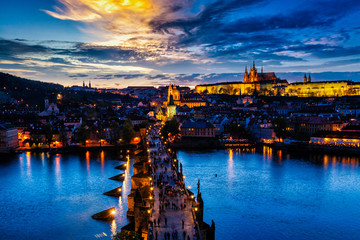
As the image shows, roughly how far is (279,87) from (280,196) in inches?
2725

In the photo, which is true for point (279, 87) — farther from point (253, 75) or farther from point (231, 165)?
point (231, 165)

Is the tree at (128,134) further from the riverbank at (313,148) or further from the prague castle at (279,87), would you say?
the prague castle at (279,87)

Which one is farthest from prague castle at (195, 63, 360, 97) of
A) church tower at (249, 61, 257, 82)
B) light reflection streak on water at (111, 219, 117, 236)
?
light reflection streak on water at (111, 219, 117, 236)

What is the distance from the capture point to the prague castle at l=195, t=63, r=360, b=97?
236 feet

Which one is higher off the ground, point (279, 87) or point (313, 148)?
point (279, 87)

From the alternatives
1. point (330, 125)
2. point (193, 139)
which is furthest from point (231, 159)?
point (330, 125)

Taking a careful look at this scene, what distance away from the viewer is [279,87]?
80.9 meters

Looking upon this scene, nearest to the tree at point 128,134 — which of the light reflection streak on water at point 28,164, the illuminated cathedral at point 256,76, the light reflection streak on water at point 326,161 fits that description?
the light reflection streak on water at point 28,164

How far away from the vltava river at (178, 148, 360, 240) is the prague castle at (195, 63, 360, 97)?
52819 mm

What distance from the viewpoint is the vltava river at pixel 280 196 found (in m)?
12.0

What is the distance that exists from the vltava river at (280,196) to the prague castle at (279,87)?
173 feet

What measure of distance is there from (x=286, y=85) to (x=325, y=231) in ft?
244

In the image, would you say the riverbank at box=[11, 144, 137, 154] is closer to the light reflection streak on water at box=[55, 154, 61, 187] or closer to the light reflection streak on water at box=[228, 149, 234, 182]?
the light reflection streak on water at box=[55, 154, 61, 187]

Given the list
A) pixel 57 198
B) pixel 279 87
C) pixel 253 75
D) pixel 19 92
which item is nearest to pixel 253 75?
pixel 253 75
